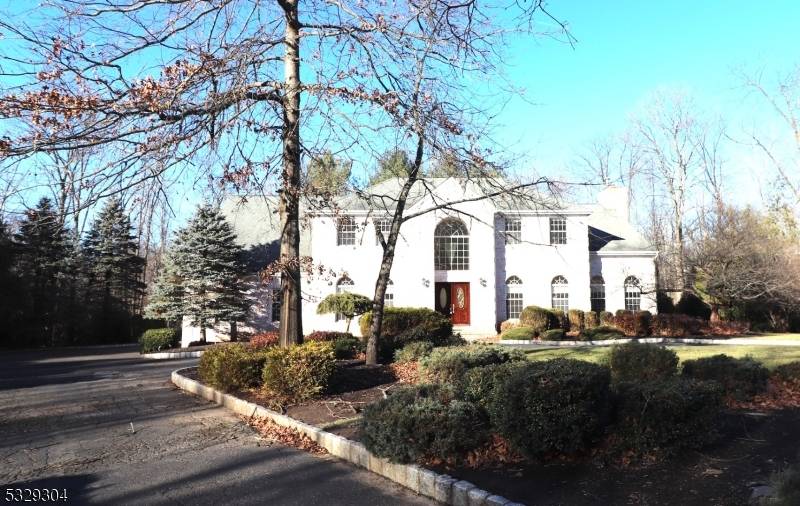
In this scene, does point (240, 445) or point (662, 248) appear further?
point (662, 248)

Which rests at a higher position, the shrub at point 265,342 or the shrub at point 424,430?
the shrub at point 265,342

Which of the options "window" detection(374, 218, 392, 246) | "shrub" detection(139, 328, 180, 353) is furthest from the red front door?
"shrub" detection(139, 328, 180, 353)

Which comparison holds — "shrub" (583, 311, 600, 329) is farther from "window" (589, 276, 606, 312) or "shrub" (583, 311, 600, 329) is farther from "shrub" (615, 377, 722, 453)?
"shrub" (615, 377, 722, 453)

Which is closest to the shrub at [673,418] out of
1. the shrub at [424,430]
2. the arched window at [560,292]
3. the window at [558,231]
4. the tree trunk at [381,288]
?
the shrub at [424,430]

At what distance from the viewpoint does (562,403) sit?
5.72 m

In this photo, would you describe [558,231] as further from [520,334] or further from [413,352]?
[413,352]

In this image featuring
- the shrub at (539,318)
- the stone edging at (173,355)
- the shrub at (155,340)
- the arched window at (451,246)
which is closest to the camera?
the stone edging at (173,355)

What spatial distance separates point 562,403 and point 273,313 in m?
23.8

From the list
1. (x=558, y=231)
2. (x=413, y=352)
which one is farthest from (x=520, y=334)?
(x=413, y=352)

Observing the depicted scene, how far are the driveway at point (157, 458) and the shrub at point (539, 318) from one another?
55.9ft

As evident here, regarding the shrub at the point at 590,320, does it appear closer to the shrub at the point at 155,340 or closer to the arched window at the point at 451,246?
the arched window at the point at 451,246

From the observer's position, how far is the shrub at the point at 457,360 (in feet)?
34.0

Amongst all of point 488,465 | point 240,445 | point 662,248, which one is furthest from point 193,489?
point 662,248

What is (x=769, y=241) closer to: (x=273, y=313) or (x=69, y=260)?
(x=273, y=313)
